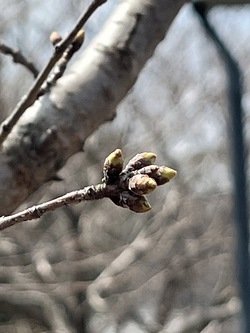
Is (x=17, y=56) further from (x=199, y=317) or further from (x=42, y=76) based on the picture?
(x=199, y=317)

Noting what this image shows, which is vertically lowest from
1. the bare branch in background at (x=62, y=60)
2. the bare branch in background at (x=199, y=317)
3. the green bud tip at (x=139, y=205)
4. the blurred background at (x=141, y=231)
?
the green bud tip at (x=139, y=205)

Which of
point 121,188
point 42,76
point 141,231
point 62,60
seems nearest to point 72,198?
point 121,188

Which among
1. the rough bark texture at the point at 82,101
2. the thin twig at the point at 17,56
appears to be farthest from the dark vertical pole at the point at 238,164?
the thin twig at the point at 17,56

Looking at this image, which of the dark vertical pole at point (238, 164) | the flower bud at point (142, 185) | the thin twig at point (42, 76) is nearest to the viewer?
the flower bud at point (142, 185)

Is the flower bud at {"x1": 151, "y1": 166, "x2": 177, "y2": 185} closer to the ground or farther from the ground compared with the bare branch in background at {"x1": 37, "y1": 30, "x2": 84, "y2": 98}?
closer to the ground

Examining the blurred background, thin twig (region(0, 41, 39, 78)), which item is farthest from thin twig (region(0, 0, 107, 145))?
the blurred background

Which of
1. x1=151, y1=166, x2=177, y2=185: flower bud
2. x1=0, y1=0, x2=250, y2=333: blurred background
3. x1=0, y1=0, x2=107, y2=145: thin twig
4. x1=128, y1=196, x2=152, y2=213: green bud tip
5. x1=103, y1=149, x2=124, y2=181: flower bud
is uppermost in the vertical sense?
x1=0, y1=0, x2=250, y2=333: blurred background

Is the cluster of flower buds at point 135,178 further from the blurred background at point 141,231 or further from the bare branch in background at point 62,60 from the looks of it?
the blurred background at point 141,231

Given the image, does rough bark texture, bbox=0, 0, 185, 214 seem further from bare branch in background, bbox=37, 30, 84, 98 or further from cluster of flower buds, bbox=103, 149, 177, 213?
cluster of flower buds, bbox=103, 149, 177, 213
